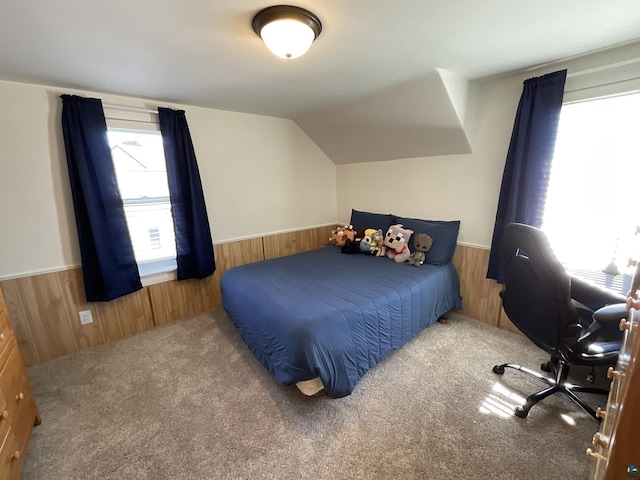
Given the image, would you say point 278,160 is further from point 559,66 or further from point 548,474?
point 548,474

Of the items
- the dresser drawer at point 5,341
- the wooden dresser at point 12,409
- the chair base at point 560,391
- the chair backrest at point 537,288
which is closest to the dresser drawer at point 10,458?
the wooden dresser at point 12,409

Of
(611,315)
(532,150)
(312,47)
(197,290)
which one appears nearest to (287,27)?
(312,47)

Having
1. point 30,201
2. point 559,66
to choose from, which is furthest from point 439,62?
point 30,201

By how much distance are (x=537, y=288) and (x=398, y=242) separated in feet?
4.35

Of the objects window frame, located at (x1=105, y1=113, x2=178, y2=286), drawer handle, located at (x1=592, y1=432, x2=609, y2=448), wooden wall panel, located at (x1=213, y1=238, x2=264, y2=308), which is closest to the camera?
drawer handle, located at (x1=592, y1=432, x2=609, y2=448)

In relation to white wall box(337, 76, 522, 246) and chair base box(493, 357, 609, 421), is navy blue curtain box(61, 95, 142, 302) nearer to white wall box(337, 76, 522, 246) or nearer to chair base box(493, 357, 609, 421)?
white wall box(337, 76, 522, 246)

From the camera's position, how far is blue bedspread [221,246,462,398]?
1565 millimetres

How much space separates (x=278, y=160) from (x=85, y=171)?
6.15 ft

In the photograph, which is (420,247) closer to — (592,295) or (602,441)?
(592,295)

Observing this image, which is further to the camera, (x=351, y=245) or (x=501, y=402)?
(x=351, y=245)

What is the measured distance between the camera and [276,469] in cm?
131

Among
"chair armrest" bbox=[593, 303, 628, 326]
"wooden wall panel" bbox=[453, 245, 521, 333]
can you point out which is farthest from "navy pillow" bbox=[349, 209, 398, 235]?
"chair armrest" bbox=[593, 303, 628, 326]

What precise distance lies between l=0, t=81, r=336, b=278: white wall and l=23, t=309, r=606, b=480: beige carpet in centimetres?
107

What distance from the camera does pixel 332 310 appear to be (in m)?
1.73
